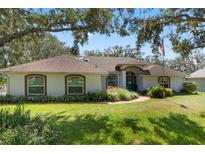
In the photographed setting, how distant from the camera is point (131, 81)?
18250 millimetres

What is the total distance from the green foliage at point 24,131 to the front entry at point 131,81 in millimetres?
9603

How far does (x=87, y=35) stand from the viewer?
9.91 meters

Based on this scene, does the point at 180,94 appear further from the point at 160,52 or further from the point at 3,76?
the point at 3,76

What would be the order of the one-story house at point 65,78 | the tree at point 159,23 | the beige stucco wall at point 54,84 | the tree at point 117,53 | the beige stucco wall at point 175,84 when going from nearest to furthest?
the tree at point 159,23 → the beige stucco wall at point 175,84 → the one-story house at point 65,78 → the beige stucco wall at point 54,84 → the tree at point 117,53

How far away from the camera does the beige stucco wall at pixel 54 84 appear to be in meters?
17.2

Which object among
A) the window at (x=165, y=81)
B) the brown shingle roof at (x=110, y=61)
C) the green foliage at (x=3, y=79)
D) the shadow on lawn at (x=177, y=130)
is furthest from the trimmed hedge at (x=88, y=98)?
the shadow on lawn at (x=177, y=130)

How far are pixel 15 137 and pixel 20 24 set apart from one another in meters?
5.60

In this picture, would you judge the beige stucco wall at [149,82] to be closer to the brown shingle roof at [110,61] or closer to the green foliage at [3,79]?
the brown shingle roof at [110,61]

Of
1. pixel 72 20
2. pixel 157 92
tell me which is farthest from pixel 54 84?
pixel 72 20

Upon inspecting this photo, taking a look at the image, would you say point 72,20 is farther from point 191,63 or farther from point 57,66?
point 191,63

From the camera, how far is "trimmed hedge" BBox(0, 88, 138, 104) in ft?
54.0

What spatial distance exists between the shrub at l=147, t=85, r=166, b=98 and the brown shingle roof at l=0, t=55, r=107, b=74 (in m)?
4.09
